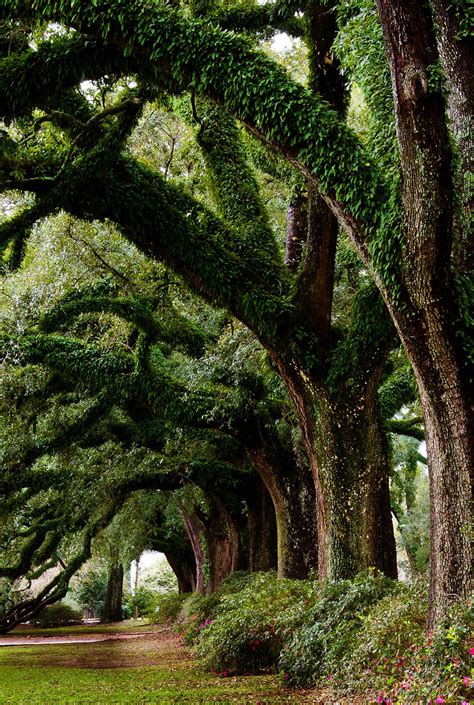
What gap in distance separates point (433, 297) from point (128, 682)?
22.8 ft

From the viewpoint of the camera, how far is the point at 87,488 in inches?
648

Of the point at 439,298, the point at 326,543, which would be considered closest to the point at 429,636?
the point at 439,298

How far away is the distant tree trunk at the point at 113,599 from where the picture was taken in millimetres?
36656

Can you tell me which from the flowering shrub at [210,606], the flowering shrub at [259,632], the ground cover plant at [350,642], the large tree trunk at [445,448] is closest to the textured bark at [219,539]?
the flowering shrub at [210,606]

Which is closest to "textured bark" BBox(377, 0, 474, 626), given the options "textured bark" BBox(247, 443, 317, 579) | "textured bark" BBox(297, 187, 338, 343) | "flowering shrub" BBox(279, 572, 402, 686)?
"flowering shrub" BBox(279, 572, 402, 686)

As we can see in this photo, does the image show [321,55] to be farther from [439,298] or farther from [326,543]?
[326,543]

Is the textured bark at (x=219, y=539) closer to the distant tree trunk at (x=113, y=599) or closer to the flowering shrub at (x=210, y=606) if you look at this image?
the flowering shrub at (x=210, y=606)

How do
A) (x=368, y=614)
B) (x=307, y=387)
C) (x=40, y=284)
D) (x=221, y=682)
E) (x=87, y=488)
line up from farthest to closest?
(x=87, y=488) → (x=40, y=284) → (x=307, y=387) → (x=221, y=682) → (x=368, y=614)

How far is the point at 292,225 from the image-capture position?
1084 centimetres

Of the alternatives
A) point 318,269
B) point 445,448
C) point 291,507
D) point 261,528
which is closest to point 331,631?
point 445,448

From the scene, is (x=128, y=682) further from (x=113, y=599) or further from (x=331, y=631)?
(x=113, y=599)

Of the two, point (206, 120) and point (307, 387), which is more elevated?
point (206, 120)

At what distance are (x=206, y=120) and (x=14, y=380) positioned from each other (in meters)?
6.09

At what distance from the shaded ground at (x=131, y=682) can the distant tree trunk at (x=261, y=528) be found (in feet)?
10.7
